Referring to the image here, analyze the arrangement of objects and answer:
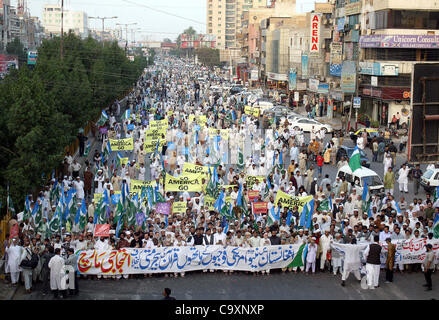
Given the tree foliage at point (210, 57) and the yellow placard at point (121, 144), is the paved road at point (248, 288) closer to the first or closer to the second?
the yellow placard at point (121, 144)

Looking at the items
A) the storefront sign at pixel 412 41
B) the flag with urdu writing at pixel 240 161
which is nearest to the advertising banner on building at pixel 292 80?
the storefront sign at pixel 412 41

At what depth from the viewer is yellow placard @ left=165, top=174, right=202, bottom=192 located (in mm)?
17219

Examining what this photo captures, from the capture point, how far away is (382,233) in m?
13.9

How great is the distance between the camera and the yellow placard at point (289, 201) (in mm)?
15828

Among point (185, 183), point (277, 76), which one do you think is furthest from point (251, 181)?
point (277, 76)

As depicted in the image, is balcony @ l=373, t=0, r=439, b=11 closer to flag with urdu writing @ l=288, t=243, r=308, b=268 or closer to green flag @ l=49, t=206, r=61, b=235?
flag with urdu writing @ l=288, t=243, r=308, b=268

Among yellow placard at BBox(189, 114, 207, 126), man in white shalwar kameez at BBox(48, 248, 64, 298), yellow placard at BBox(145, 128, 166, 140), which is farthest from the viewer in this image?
yellow placard at BBox(189, 114, 207, 126)

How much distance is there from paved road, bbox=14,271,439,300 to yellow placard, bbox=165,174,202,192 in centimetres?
427

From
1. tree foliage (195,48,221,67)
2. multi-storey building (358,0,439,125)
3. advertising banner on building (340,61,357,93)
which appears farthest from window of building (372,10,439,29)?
tree foliage (195,48,221,67)

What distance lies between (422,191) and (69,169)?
1235 cm

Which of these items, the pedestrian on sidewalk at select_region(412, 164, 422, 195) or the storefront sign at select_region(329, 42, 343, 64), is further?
the storefront sign at select_region(329, 42, 343, 64)

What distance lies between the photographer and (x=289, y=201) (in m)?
16.0

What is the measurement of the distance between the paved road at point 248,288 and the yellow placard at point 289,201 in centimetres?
264

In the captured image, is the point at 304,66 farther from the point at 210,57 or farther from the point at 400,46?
the point at 210,57
